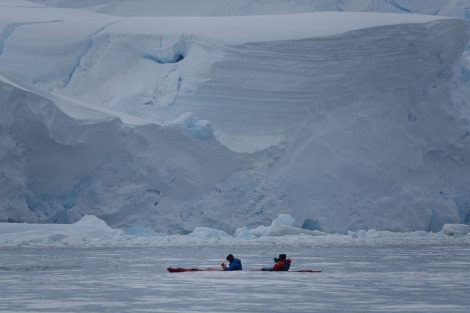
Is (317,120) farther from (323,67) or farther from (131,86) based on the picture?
(131,86)

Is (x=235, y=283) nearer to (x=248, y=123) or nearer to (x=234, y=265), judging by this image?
(x=234, y=265)

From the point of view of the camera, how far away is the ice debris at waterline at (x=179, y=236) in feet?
Result: 66.7

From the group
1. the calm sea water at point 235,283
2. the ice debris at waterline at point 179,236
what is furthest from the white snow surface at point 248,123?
the calm sea water at point 235,283

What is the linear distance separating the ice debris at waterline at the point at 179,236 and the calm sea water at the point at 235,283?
5.91 feet

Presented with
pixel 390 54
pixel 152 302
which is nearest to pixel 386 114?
pixel 390 54

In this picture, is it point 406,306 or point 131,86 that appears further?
point 131,86

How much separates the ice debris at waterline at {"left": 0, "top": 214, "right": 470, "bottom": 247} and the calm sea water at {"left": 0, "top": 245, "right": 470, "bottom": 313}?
1801 mm

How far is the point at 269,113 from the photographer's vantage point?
2555 centimetres

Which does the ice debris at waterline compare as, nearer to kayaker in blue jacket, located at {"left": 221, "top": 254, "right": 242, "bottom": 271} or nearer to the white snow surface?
the white snow surface

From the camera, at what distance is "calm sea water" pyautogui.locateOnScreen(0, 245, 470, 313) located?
9461 millimetres

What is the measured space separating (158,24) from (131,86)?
2.07 m

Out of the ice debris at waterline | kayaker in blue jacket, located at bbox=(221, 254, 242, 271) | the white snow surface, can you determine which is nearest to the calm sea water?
kayaker in blue jacket, located at bbox=(221, 254, 242, 271)

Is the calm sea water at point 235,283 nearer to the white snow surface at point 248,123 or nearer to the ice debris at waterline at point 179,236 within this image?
the ice debris at waterline at point 179,236

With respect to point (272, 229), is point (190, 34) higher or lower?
higher
